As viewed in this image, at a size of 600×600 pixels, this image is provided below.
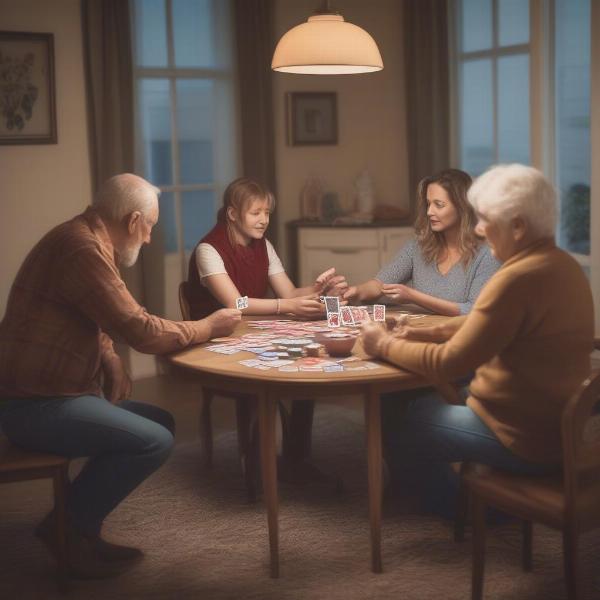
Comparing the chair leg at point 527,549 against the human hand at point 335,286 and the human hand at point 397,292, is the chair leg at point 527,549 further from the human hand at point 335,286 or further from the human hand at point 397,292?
the human hand at point 335,286

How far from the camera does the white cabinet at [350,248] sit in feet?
20.1

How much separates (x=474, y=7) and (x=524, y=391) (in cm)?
412

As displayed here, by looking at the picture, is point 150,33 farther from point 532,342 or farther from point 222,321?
point 532,342

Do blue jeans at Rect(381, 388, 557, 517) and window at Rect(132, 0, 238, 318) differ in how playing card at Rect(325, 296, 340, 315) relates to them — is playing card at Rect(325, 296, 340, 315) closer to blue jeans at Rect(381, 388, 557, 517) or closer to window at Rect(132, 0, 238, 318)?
blue jeans at Rect(381, 388, 557, 517)

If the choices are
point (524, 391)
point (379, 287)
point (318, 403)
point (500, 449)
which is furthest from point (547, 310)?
point (318, 403)

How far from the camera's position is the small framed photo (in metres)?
6.45

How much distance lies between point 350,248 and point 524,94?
141cm

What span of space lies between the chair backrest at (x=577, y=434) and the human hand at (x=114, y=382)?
1563 mm

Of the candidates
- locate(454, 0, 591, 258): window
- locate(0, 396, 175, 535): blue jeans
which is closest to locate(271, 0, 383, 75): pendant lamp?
locate(0, 396, 175, 535): blue jeans

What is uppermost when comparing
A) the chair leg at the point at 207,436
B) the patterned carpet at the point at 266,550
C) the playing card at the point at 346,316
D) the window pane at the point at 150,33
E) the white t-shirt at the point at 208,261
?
the window pane at the point at 150,33

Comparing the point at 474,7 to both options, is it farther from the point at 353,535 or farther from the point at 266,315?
the point at 353,535

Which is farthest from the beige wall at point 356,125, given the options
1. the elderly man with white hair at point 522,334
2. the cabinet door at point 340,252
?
the elderly man with white hair at point 522,334

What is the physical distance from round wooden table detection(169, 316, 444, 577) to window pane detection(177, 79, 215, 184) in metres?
3.13

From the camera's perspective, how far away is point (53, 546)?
315 cm
